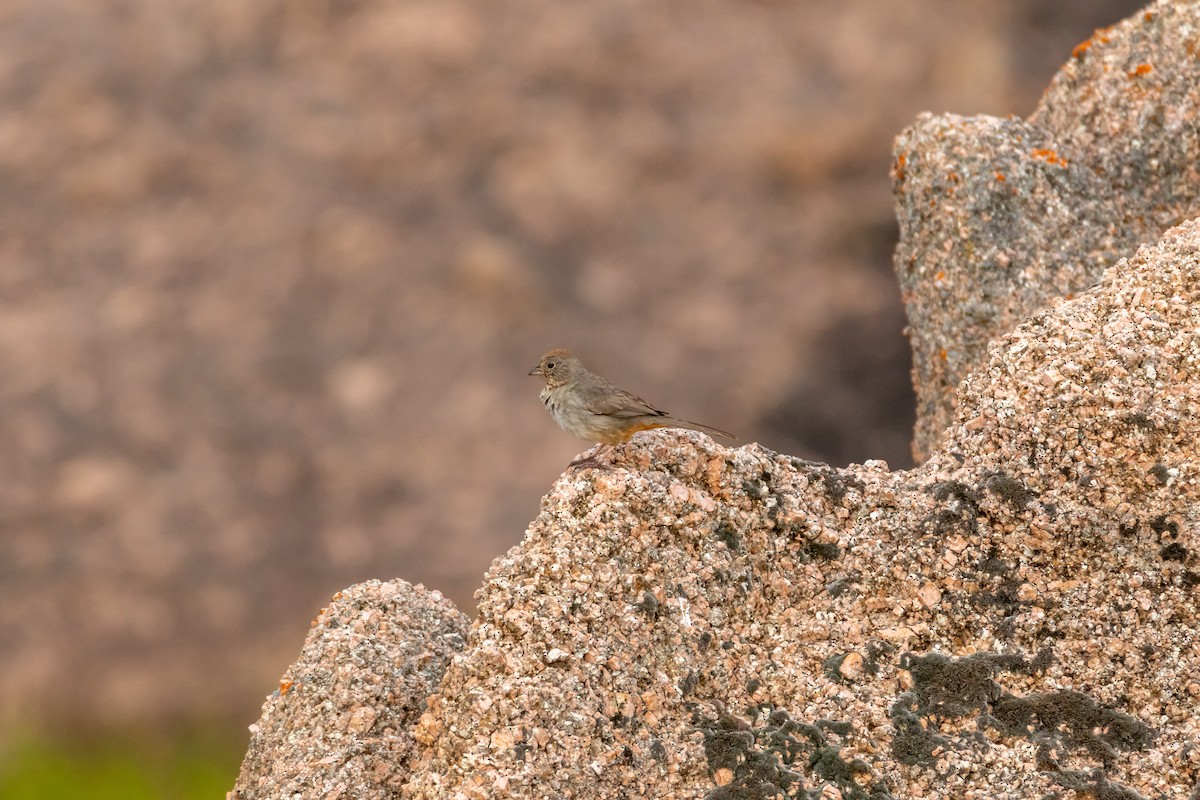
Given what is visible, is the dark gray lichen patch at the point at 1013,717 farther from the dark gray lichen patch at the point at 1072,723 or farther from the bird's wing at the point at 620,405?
the bird's wing at the point at 620,405

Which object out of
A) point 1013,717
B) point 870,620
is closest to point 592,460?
point 870,620

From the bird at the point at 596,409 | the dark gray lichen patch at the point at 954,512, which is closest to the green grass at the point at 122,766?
the bird at the point at 596,409

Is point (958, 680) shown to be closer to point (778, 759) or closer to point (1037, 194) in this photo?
point (778, 759)

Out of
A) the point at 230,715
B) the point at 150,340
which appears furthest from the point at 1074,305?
the point at 150,340

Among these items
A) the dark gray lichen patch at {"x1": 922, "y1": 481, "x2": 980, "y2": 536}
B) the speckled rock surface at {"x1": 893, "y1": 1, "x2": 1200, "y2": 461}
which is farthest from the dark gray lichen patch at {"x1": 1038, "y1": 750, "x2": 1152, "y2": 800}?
the speckled rock surface at {"x1": 893, "y1": 1, "x2": 1200, "y2": 461}

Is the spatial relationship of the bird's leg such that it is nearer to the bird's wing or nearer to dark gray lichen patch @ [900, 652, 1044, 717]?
the bird's wing

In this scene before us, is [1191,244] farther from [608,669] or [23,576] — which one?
[23,576]

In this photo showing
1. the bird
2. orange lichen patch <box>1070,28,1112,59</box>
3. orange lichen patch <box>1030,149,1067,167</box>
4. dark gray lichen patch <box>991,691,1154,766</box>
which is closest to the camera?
dark gray lichen patch <box>991,691,1154,766</box>
